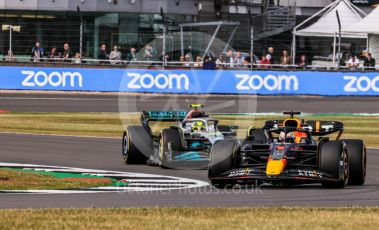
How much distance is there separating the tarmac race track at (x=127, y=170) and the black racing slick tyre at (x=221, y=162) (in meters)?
0.20

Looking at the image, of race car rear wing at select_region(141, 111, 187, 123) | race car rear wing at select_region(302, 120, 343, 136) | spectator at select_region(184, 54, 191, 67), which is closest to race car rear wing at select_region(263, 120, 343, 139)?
race car rear wing at select_region(302, 120, 343, 136)

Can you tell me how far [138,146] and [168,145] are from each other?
1.09 meters

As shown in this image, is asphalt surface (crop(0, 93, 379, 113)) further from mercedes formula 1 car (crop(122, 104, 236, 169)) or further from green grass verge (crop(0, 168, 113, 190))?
green grass verge (crop(0, 168, 113, 190))

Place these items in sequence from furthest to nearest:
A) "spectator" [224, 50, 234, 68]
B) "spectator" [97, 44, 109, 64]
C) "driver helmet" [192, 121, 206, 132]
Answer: "spectator" [97, 44, 109, 64], "spectator" [224, 50, 234, 68], "driver helmet" [192, 121, 206, 132]

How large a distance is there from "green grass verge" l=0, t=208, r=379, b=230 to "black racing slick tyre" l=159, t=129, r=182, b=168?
21.1 ft

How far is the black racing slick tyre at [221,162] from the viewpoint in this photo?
52.6 ft

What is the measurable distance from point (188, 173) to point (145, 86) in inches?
898

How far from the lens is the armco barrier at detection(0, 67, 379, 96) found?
136 ft

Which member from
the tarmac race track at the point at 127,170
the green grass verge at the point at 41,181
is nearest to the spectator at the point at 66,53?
the tarmac race track at the point at 127,170

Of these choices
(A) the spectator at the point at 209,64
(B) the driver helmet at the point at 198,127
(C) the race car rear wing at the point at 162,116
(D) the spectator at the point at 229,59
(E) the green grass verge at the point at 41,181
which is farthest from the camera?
(D) the spectator at the point at 229,59

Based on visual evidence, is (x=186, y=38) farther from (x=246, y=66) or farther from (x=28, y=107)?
(x=28, y=107)

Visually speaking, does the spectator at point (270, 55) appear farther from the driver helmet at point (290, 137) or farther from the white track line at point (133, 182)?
the driver helmet at point (290, 137)

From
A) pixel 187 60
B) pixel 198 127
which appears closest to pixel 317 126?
pixel 198 127

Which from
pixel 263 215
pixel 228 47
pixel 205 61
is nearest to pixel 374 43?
pixel 228 47
